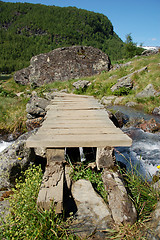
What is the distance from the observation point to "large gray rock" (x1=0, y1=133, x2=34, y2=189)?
2.84 meters

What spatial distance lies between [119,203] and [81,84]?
12.3m

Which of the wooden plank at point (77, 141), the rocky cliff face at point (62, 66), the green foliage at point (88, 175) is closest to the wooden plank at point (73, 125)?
the wooden plank at point (77, 141)

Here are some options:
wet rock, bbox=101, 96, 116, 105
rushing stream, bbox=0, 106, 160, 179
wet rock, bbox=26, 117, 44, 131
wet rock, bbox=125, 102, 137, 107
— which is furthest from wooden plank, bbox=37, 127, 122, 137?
wet rock, bbox=101, 96, 116, 105

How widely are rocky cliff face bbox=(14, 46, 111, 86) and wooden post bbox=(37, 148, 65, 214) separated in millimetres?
14136

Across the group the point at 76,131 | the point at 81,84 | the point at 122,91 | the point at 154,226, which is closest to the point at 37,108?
the point at 76,131

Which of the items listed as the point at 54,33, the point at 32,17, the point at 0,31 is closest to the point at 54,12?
the point at 32,17

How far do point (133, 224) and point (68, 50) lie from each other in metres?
16.6

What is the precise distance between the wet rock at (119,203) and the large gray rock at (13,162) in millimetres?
1596

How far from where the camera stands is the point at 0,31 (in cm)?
10419

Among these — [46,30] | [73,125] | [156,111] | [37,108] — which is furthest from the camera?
[46,30]

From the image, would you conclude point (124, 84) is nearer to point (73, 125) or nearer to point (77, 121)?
point (77, 121)

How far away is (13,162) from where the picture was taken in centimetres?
293

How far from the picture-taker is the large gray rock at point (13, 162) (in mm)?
2844

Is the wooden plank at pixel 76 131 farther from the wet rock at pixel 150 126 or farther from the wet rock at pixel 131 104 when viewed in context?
the wet rock at pixel 131 104
